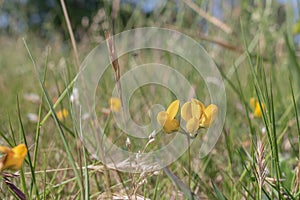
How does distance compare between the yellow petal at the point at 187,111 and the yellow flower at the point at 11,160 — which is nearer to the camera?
the yellow flower at the point at 11,160

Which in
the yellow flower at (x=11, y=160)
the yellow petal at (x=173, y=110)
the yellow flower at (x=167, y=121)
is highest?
the yellow petal at (x=173, y=110)

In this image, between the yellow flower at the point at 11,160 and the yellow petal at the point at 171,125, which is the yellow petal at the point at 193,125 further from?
the yellow flower at the point at 11,160

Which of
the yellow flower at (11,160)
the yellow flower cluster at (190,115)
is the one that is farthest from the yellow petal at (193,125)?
the yellow flower at (11,160)

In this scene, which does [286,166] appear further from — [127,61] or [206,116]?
[127,61]

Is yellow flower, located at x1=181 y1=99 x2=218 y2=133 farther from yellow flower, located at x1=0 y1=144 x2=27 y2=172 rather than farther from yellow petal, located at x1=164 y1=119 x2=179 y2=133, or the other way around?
yellow flower, located at x1=0 y1=144 x2=27 y2=172

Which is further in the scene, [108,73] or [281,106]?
[108,73]

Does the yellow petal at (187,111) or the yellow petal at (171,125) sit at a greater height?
the yellow petal at (187,111)

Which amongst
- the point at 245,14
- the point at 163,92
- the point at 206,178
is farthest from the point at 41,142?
the point at 245,14

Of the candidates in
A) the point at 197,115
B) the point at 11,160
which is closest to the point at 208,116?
the point at 197,115
